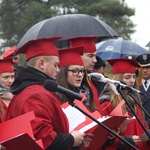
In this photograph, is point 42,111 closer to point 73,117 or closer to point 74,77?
point 73,117

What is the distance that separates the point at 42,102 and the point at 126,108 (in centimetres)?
197

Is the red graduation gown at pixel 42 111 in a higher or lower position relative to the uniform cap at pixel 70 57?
lower

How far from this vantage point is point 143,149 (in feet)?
19.7

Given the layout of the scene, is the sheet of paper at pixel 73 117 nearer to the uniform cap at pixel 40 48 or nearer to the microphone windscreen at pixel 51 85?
the uniform cap at pixel 40 48

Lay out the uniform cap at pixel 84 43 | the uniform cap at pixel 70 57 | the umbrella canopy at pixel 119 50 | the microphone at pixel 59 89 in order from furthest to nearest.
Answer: the umbrella canopy at pixel 119 50 < the uniform cap at pixel 84 43 < the uniform cap at pixel 70 57 < the microphone at pixel 59 89

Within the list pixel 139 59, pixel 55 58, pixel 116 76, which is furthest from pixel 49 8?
pixel 55 58

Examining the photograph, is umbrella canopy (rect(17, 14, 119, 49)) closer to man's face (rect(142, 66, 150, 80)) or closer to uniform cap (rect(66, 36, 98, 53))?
uniform cap (rect(66, 36, 98, 53))

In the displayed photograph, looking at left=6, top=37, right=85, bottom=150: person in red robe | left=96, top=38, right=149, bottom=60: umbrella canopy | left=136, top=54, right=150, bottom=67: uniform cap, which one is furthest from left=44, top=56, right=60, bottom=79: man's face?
left=96, top=38, right=149, bottom=60: umbrella canopy

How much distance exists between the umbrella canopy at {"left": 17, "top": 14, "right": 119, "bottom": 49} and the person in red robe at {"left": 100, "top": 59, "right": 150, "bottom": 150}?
836 mm

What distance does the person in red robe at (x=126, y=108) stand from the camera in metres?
5.57

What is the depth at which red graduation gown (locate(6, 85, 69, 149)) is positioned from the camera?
3.94 meters

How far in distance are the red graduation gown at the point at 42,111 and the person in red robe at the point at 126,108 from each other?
1333mm

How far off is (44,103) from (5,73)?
111 inches

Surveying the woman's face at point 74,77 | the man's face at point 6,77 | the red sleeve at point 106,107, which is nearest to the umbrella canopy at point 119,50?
the man's face at point 6,77
